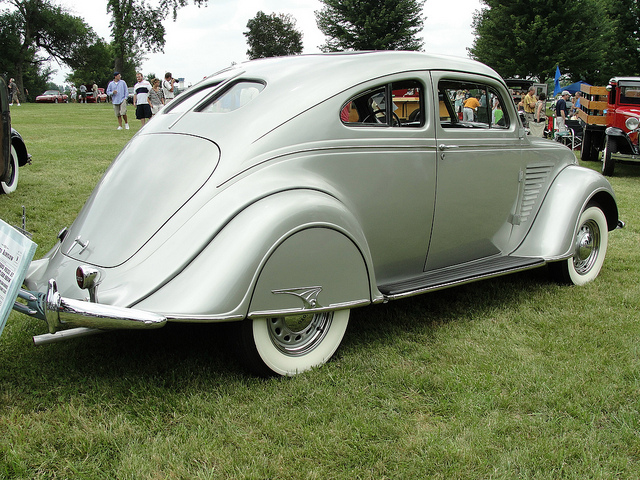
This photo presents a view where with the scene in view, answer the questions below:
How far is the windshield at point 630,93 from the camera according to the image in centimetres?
1133

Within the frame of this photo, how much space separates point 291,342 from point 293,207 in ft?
2.52

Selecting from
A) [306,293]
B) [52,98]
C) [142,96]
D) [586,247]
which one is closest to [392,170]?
[306,293]

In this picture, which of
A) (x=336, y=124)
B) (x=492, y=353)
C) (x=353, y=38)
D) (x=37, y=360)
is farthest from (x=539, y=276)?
(x=353, y=38)

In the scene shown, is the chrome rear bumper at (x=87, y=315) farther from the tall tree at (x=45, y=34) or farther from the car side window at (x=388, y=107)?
the tall tree at (x=45, y=34)

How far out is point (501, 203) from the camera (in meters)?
4.32

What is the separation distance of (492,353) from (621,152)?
910 centimetres

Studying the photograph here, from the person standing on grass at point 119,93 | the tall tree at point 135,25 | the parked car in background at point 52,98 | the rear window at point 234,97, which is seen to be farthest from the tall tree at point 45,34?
the rear window at point 234,97

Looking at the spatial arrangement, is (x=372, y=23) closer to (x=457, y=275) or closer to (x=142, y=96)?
(x=142, y=96)

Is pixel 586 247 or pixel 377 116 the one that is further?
pixel 586 247

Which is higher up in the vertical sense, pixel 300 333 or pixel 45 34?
pixel 45 34

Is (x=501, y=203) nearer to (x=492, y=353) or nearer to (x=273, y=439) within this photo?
(x=492, y=353)

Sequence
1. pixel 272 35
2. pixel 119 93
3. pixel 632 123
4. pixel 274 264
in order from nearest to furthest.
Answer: pixel 274 264 → pixel 632 123 → pixel 119 93 → pixel 272 35

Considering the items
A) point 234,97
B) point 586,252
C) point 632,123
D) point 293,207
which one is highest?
point 234,97

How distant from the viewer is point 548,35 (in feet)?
110
